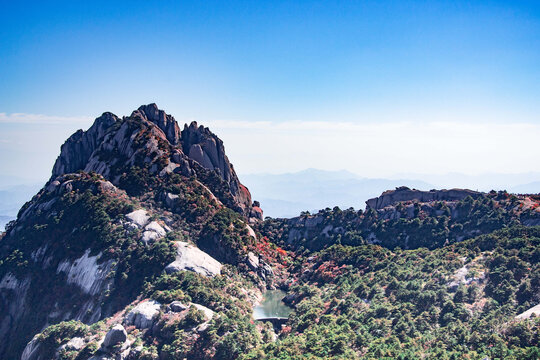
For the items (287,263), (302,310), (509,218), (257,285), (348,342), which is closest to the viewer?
(348,342)

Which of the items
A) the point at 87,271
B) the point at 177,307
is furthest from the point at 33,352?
the point at 177,307

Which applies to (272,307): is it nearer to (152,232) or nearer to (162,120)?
(152,232)

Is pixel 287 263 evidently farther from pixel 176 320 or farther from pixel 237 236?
pixel 176 320

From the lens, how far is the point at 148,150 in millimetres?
119625

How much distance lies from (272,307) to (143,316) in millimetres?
32902

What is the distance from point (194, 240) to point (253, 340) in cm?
4445

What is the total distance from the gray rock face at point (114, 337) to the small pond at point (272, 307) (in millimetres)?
28761

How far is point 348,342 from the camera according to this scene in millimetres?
59312

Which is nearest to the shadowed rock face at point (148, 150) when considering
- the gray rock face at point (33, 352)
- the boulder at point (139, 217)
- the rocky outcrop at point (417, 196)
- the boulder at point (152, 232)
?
the boulder at point (139, 217)

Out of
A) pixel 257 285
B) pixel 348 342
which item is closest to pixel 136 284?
pixel 257 285

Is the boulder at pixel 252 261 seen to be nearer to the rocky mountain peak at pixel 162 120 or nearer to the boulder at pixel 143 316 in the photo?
the boulder at pixel 143 316

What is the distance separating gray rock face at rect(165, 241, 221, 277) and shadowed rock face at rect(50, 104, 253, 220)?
34.9 m

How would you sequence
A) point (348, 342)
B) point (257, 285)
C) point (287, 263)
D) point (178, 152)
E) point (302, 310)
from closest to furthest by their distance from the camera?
point (348, 342) → point (302, 310) → point (257, 285) → point (287, 263) → point (178, 152)

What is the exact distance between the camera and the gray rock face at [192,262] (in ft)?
271
